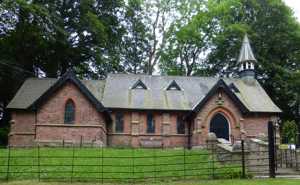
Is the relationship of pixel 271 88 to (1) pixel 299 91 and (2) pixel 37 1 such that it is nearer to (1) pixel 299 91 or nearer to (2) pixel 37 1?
(1) pixel 299 91

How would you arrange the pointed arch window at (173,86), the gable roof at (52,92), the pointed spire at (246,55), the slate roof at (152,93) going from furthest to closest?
the pointed spire at (246,55) < the pointed arch window at (173,86) < the slate roof at (152,93) < the gable roof at (52,92)

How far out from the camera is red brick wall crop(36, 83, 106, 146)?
2878 centimetres

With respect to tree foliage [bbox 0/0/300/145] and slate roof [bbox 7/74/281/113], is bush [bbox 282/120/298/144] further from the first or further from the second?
tree foliage [bbox 0/0/300/145]

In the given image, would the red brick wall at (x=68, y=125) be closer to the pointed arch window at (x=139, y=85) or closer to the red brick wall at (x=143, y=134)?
the red brick wall at (x=143, y=134)

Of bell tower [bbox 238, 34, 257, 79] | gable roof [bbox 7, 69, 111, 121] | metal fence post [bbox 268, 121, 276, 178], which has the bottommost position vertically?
metal fence post [bbox 268, 121, 276, 178]

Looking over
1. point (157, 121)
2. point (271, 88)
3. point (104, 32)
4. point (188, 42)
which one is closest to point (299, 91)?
point (271, 88)

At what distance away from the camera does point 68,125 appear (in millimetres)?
29172

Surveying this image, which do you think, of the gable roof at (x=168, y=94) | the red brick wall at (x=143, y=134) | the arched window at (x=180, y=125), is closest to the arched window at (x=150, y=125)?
the red brick wall at (x=143, y=134)

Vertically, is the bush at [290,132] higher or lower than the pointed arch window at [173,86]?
lower

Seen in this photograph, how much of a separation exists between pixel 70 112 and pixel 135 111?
583 centimetres

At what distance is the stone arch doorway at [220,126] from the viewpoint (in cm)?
3162

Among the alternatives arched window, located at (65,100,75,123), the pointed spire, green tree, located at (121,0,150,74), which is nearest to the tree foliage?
green tree, located at (121,0,150,74)

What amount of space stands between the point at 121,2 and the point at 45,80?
16.7 metres

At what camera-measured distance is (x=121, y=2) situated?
46531 millimetres
